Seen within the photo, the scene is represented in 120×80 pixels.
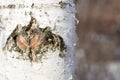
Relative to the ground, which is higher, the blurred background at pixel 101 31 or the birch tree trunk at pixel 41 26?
the birch tree trunk at pixel 41 26

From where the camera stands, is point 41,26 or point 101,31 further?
point 101,31

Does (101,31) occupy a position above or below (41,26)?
below

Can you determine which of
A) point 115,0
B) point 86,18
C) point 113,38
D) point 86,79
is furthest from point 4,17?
point 115,0

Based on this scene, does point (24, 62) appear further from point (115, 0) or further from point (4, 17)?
point (115, 0)

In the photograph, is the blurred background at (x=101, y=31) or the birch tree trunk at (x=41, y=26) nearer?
the birch tree trunk at (x=41, y=26)

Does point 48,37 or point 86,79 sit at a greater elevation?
point 48,37
